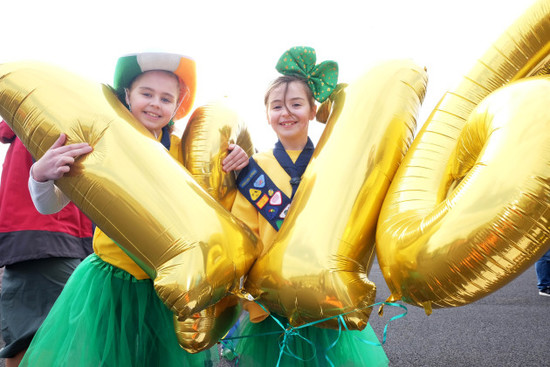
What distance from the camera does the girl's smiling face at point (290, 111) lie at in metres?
1.56

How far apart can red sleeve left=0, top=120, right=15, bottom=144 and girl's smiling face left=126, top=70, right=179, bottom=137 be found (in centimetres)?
87

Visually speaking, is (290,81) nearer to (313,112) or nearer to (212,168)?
(313,112)

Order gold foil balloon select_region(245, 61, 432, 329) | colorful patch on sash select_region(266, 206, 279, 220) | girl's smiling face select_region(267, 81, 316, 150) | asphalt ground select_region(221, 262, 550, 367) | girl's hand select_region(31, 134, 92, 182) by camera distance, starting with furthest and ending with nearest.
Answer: asphalt ground select_region(221, 262, 550, 367)
girl's smiling face select_region(267, 81, 316, 150)
colorful patch on sash select_region(266, 206, 279, 220)
girl's hand select_region(31, 134, 92, 182)
gold foil balloon select_region(245, 61, 432, 329)

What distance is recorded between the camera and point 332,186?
1167mm

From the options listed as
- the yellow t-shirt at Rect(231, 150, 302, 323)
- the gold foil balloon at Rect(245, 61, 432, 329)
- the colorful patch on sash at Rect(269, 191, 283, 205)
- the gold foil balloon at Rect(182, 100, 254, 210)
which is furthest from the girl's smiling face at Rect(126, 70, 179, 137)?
the gold foil balloon at Rect(245, 61, 432, 329)

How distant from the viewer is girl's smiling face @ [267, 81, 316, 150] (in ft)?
5.13

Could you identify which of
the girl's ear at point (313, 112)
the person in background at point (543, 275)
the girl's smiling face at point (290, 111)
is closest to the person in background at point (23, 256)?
the girl's smiling face at point (290, 111)

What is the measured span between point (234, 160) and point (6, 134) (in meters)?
1.26

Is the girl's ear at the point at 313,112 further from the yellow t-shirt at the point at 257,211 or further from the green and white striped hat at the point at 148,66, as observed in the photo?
the green and white striped hat at the point at 148,66

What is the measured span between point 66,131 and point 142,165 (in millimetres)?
263

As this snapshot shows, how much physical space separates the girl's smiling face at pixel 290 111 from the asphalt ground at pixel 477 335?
1623mm

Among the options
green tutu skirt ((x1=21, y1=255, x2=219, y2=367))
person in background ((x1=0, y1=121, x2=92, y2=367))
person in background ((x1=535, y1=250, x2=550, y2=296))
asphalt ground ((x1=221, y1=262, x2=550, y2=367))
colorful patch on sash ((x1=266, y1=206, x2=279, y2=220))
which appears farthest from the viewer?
person in background ((x1=535, y1=250, x2=550, y2=296))

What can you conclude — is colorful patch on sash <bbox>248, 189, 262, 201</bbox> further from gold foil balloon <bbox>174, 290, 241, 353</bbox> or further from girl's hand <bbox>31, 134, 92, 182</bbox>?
girl's hand <bbox>31, 134, 92, 182</bbox>

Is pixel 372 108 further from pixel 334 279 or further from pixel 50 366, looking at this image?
pixel 50 366
